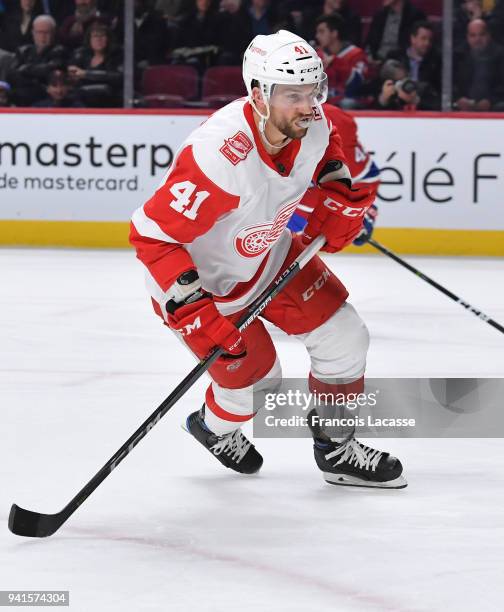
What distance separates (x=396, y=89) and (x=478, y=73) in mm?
463

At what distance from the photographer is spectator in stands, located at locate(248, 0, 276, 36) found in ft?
25.2

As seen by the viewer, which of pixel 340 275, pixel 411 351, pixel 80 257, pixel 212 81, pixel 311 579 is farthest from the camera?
pixel 212 81

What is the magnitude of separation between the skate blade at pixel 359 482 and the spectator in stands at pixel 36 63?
5.38 metres

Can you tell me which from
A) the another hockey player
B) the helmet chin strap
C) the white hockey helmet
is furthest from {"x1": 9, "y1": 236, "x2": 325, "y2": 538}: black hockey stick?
the another hockey player

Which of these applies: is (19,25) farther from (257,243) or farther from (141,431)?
(141,431)

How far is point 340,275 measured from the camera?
635cm

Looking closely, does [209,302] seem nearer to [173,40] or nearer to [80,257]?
[80,257]

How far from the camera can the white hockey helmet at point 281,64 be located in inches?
104

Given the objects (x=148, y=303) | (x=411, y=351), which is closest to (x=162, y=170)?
(x=148, y=303)

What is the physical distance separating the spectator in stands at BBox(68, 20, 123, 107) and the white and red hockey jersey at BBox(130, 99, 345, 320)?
4886 mm

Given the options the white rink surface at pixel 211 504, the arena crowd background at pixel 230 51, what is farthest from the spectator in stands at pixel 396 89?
the white rink surface at pixel 211 504

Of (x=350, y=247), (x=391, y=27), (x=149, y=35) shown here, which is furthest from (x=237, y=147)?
(x=149, y=35)

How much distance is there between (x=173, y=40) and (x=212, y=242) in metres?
5.22

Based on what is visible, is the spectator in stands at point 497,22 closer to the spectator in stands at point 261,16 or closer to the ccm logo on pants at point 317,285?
the spectator in stands at point 261,16
